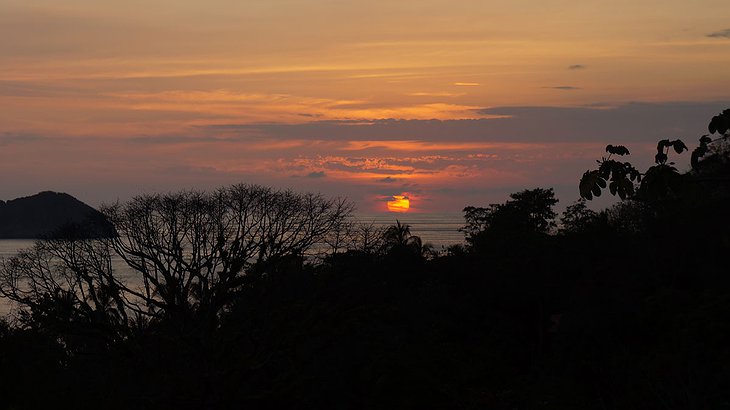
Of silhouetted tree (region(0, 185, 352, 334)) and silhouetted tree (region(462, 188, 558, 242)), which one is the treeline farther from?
silhouetted tree (region(462, 188, 558, 242))

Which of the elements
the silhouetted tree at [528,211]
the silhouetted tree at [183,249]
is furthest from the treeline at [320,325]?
the silhouetted tree at [528,211]

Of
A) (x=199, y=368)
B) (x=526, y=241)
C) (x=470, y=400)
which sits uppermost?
(x=526, y=241)

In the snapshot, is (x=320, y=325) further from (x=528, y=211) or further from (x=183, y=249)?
(x=528, y=211)

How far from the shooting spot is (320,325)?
4172 cm

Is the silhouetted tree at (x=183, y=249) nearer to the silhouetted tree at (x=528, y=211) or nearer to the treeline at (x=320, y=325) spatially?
the treeline at (x=320, y=325)

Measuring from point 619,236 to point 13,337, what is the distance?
142 feet

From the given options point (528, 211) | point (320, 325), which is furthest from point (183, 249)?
point (528, 211)

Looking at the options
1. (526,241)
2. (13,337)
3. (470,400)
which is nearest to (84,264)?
(13,337)

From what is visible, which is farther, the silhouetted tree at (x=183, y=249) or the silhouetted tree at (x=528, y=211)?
the silhouetted tree at (x=528, y=211)

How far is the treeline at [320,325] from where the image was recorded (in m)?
37.1

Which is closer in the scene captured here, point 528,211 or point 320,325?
point 320,325

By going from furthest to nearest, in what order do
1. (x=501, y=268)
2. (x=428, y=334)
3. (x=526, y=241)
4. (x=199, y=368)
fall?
(x=526, y=241) < (x=501, y=268) < (x=428, y=334) < (x=199, y=368)

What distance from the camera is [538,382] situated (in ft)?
132

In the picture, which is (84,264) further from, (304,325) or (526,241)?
(526,241)
